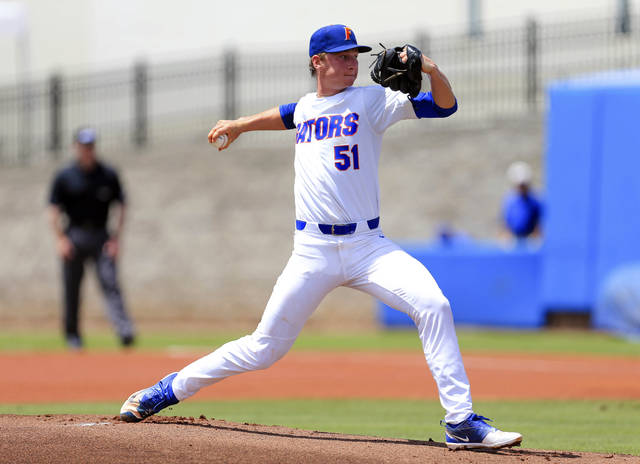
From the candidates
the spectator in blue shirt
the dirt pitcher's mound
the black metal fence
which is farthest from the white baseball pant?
the black metal fence

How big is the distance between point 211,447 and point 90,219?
878 cm

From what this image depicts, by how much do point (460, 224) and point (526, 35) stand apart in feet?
14.1

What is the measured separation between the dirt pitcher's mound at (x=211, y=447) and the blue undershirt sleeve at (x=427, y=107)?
1.90m

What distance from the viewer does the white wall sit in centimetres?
2516

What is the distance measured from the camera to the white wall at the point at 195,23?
2516 centimetres

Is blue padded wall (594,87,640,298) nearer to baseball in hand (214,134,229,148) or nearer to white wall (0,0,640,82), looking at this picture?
white wall (0,0,640,82)

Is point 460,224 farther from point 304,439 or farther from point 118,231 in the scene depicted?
point 304,439

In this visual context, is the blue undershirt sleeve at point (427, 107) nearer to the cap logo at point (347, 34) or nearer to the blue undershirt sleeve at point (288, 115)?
the cap logo at point (347, 34)

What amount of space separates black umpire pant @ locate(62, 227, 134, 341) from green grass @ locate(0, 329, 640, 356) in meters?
0.85

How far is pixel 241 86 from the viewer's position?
25016 mm

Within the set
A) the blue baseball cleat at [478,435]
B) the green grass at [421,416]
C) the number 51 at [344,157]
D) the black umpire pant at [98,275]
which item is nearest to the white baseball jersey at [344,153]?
the number 51 at [344,157]

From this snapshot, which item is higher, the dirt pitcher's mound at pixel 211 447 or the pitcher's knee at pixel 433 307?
the pitcher's knee at pixel 433 307

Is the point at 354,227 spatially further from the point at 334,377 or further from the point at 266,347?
the point at 334,377

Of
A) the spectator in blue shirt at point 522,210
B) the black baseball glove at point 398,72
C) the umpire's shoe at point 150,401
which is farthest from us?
the spectator in blue shirt at point 522,210
